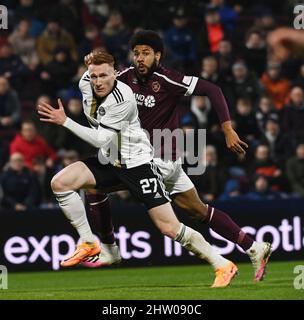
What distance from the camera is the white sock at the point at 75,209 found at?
8.76 m

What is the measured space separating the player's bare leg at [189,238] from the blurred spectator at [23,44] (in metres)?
7.48

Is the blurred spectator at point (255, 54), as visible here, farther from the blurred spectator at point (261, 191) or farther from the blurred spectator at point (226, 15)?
the blurred spectator at point (261, 191)

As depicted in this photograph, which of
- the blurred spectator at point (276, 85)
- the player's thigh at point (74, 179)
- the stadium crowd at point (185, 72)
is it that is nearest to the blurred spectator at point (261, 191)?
the stadium crowd at point (185, 72)

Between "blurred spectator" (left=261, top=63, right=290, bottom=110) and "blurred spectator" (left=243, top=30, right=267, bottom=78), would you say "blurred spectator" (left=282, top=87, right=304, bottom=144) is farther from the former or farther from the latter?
"blurred spectator" (left=243, top=30, right=267, bottom=78)

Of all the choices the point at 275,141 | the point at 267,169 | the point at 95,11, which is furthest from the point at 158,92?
the point at 95,11

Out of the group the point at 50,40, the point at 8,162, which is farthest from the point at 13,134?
the point at 50,40

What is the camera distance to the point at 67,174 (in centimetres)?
861

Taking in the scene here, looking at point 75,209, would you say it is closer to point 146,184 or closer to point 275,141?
point 146,184

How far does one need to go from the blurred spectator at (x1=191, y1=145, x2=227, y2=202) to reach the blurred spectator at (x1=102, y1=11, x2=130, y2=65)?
2.55 metres

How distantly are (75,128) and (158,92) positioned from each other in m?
1.19

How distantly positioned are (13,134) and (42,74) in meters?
1.24

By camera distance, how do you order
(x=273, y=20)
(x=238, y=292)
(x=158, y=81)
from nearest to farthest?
(x=238, y=292), (x=158, y=81), (x=273, y=20)

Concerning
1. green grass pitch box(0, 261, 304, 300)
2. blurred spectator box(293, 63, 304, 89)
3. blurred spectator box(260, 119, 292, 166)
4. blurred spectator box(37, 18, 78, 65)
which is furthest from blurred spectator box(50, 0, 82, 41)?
green grass pitch box(0, 261, 304, 300)

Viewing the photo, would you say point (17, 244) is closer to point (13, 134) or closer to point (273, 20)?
point (13, 134)
